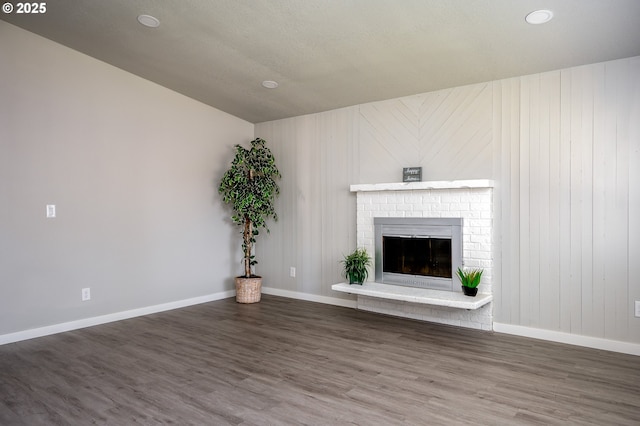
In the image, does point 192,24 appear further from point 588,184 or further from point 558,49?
point 588,184

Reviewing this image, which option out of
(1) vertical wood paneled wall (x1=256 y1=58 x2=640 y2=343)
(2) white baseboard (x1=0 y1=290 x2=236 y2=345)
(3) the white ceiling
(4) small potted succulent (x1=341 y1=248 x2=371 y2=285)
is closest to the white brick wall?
(1) vertical wood paneled wall (x1=256 y1=58 x2=640 y2=343)

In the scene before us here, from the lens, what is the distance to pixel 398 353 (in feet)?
10.4

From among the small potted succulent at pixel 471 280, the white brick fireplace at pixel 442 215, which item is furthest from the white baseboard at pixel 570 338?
the small potted succulent at pixel 471 280

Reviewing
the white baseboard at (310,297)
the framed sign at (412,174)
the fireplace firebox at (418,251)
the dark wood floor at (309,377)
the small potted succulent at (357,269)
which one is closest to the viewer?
the dark wood floor at (309,377)

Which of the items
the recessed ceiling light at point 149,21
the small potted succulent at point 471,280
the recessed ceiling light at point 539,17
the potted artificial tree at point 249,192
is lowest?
the small potted succulent at point 471,280

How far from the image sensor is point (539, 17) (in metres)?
2.73

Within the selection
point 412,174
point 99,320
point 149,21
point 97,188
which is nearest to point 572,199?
point 412,174

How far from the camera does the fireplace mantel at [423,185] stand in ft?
12.2

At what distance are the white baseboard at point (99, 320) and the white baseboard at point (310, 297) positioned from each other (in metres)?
0.65

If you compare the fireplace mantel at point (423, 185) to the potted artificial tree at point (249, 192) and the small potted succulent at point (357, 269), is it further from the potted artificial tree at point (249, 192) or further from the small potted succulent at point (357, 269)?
the potted artificial tree at point (249, 192)

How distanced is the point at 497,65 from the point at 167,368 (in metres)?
3.55

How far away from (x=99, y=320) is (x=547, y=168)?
14.6 feet

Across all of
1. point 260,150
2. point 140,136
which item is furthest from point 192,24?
point 260,150

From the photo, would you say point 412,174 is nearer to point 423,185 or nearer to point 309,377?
point 423,185
